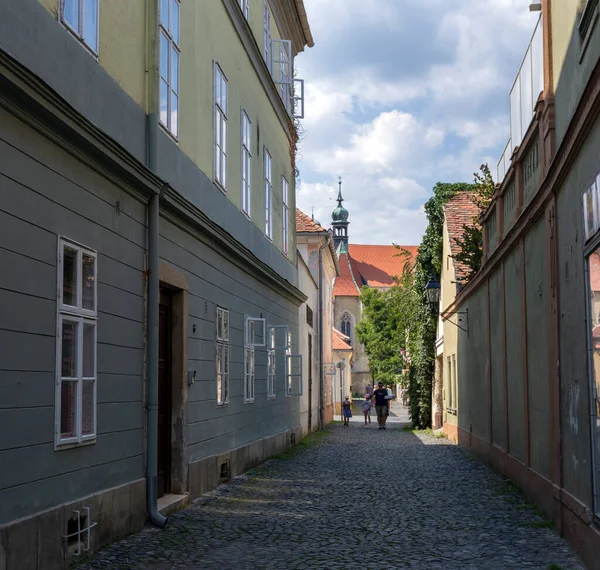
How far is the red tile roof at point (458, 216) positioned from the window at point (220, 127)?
1006 cm

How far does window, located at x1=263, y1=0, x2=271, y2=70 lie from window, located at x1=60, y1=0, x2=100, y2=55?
1055cm

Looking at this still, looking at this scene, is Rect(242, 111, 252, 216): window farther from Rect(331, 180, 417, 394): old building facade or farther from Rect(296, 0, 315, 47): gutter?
Rect(331, 180, 417, 394): old building facade

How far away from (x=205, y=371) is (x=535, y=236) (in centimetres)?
467

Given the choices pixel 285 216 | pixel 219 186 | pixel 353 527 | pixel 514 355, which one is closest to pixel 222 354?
pixel 219 186

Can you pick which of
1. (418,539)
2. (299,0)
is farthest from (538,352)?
(299,0)

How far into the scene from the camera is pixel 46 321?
678 cm

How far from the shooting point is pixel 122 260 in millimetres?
8711

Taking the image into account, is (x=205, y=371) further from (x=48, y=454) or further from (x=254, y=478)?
(x=48, y=454)

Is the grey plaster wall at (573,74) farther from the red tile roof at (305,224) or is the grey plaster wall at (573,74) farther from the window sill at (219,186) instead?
the red tile roof at (305,224)

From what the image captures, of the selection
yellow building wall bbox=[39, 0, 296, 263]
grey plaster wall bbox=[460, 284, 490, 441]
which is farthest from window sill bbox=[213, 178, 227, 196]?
grey plaster wall bbox=[460, 284, 490, 441]

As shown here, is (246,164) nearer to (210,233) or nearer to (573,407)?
(210,233)

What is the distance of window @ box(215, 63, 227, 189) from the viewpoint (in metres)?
13.4

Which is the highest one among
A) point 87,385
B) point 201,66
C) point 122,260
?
point 201,66

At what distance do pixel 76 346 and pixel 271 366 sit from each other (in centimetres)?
1119
